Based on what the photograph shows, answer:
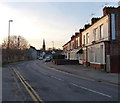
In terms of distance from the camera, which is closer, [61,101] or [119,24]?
[61,101]

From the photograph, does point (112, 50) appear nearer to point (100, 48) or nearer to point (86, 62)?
point (100, 48)

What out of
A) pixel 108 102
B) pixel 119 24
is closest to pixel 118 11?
pixel 119 24

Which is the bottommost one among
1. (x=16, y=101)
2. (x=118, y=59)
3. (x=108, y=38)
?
(x=16, y=101)

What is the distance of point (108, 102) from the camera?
9.00 m

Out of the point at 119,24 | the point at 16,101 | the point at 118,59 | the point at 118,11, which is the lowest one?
the point at 16,101

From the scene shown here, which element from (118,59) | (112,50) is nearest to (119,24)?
(112,50)

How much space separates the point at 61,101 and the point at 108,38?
18718 mm

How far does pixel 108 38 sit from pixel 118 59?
3.50 meters

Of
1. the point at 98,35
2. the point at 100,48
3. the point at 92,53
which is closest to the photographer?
the point at 100,48

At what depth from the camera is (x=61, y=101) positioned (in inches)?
360

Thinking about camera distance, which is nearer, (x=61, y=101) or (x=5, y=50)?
(x=61, y=101)

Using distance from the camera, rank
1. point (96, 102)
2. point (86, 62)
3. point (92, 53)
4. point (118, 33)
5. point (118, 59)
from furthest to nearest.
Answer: point (86, 62), point (92, 53), point (118, 33), point (118, 59), point (96, 102)

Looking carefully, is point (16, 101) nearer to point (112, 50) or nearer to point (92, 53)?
point (112, 50)

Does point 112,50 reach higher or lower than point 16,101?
higher
